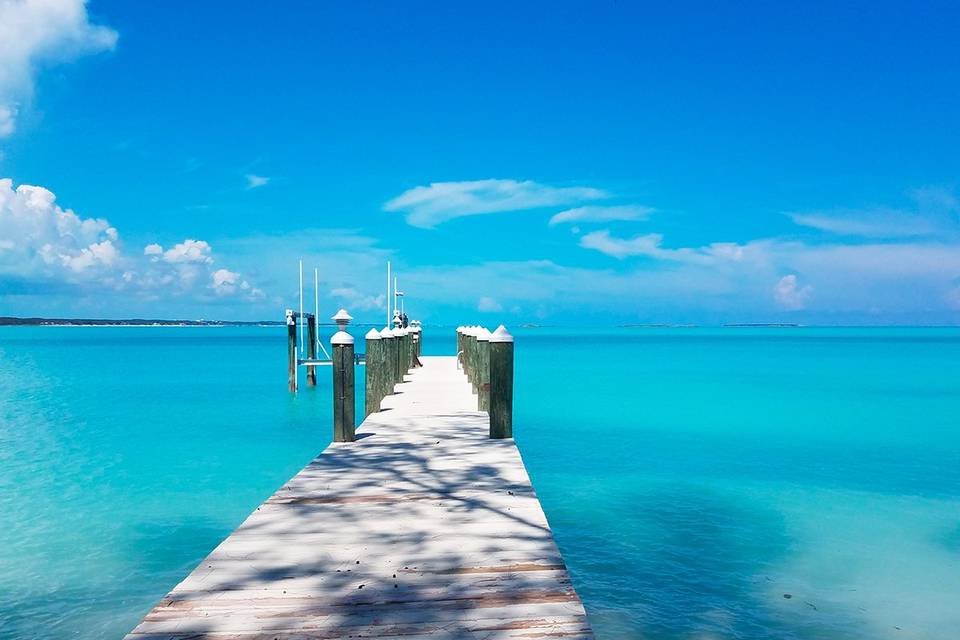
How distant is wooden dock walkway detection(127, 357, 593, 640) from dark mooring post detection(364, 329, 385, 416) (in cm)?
365

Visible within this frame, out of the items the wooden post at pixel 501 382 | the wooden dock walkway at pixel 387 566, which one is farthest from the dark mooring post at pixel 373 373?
the wooden dock walkway at pixel 387 566

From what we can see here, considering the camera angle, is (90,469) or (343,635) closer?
(343,635)

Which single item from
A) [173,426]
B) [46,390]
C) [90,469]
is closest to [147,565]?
[90,469]

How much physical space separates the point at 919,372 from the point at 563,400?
103ft

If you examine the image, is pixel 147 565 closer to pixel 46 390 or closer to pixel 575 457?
pixel 575 457

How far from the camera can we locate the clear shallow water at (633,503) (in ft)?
21.5

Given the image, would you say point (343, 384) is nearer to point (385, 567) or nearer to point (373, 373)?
point (373, 373)

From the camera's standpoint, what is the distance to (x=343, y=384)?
800 centimetres

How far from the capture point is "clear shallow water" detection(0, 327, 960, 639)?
6.55 meters

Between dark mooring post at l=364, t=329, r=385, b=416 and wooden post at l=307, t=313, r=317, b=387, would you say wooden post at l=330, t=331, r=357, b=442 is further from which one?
wooden post at l=307, t=313, r=317, b=387

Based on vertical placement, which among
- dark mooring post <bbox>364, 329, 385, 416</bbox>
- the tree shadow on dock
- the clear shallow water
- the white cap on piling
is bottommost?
the clear shallow water

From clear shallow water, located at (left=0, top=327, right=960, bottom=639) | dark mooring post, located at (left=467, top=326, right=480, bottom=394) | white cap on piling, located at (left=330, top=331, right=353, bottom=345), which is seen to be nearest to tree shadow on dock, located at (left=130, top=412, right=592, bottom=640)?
white cap on piling, located at (left=330, top=331, right=353, bottom=345)

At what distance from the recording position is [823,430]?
19.0 metres

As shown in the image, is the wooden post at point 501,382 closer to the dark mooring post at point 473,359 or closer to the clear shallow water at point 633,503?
the clear shallow water at point 633,503
